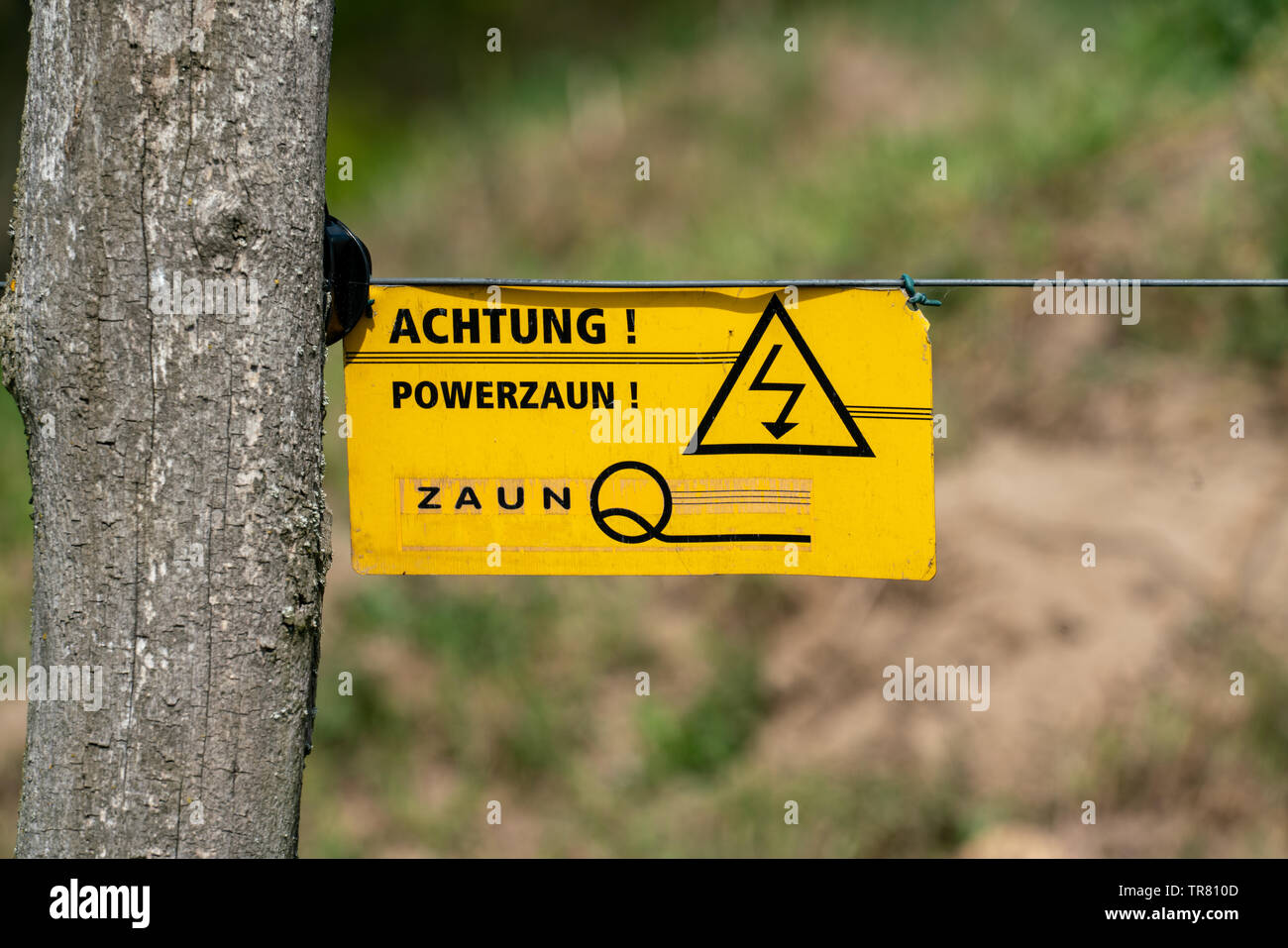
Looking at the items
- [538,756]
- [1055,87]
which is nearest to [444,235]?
[1055,87]

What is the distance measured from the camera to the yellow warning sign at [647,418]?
1761mm

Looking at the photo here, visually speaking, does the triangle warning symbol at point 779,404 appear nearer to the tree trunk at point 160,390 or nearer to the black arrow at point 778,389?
the black arrow at point 778,389

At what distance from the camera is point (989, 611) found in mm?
4336

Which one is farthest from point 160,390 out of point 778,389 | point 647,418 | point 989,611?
point 989,611

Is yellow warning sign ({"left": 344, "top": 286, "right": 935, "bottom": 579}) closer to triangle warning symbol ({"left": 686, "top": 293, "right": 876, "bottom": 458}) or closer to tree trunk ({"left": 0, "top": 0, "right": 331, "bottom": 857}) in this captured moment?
triangle warning symbol ({"left": 686, "top": 293, "right": 876, "bottom": 458})

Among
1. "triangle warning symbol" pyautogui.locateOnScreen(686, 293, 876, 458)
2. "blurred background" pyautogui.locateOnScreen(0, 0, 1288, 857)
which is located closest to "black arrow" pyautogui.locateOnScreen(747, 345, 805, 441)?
"triangle warning symbol" pyautogui.locateOnScreen(686, 293, 876, 458)

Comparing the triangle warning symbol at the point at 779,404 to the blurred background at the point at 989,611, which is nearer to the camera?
the triangle warning symbol at the point at 779,404

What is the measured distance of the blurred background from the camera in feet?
12.5

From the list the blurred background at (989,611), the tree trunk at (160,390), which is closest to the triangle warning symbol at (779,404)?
the tree trunk at (160,390)

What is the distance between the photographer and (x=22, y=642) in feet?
17.3

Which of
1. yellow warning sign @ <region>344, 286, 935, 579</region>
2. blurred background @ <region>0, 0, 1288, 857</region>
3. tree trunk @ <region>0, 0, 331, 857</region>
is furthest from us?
blurred background @ <region>0, 0, 1288, 857</region>

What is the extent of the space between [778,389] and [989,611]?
2890mm

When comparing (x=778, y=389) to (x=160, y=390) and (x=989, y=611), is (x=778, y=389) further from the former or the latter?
(x=989, y=611)
